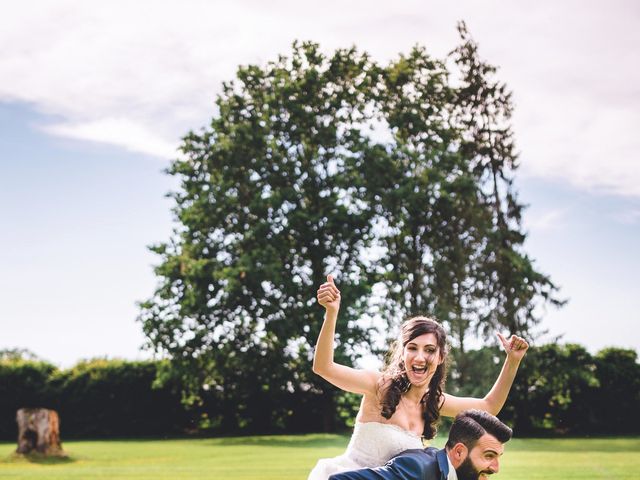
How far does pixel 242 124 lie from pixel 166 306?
24.8 feet

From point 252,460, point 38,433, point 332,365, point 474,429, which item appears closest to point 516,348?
point 474,429

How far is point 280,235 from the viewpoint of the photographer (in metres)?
31.6

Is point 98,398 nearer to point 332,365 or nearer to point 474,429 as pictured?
point 332,365

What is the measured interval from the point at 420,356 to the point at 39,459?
19.0m

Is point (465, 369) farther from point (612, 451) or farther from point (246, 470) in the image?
point (246, 470)

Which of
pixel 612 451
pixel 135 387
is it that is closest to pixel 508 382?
pixel 612 451

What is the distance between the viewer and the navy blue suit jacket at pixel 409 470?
420 centimetres

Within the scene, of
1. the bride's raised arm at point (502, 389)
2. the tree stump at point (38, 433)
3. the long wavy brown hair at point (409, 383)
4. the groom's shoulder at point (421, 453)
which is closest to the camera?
the groom's shoulder at point (421, 453)

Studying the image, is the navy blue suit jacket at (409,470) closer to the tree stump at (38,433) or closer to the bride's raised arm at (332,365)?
the bride's raised arm at (332,365)

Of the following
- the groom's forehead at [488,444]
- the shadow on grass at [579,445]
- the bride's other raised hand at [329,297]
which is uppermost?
the bride's other raised hand at [329,297]

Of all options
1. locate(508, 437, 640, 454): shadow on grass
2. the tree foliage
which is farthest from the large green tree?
locate(508, 437, 640, 454): shadow on grass

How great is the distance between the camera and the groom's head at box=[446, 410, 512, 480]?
440cm

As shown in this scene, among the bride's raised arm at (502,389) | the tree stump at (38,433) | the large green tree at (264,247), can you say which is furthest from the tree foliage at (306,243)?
the bride's raised arm at (502,389)

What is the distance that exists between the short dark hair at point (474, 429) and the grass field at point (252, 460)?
10373 mm
